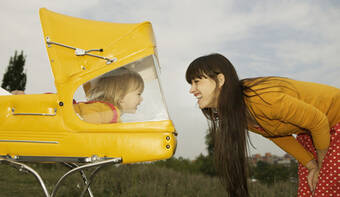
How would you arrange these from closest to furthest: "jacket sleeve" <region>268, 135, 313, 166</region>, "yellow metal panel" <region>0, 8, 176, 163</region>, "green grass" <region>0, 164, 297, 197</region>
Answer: "yellow metal panel" <region>0, 8, 176, 163</region> < "jacket sleeve" <region>268, 135, 313, 166</region> < "green grass" <region>0, 164, 297, 197</region>

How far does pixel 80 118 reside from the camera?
198 cm

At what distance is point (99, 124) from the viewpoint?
193 cm

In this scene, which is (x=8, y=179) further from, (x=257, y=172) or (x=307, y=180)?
(x=307, y=180)

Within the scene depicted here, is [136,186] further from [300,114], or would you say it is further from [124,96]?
[300,114]

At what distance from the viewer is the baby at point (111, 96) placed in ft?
6.53

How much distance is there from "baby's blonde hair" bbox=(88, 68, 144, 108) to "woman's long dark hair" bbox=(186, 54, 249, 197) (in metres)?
0.46

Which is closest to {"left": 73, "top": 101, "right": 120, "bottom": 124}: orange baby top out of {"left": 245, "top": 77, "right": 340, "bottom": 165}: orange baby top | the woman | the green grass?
the woman

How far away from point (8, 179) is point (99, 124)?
17.7 feet

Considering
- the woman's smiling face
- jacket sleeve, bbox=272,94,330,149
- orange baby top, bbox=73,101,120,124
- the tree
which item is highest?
the tree

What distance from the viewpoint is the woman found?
1.94 metres

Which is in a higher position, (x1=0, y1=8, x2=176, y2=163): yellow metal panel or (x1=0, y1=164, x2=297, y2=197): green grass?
(x1=0, y1=8, x2=176, y2=163): yellow metal panel

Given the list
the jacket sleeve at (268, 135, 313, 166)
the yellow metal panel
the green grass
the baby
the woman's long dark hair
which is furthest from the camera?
the green grass

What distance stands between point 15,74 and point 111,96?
67.7 feet

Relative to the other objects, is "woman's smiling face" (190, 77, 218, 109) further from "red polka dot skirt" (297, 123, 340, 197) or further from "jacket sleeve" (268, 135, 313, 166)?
"red polka dot skirt" (297, 123, 340, 197)
